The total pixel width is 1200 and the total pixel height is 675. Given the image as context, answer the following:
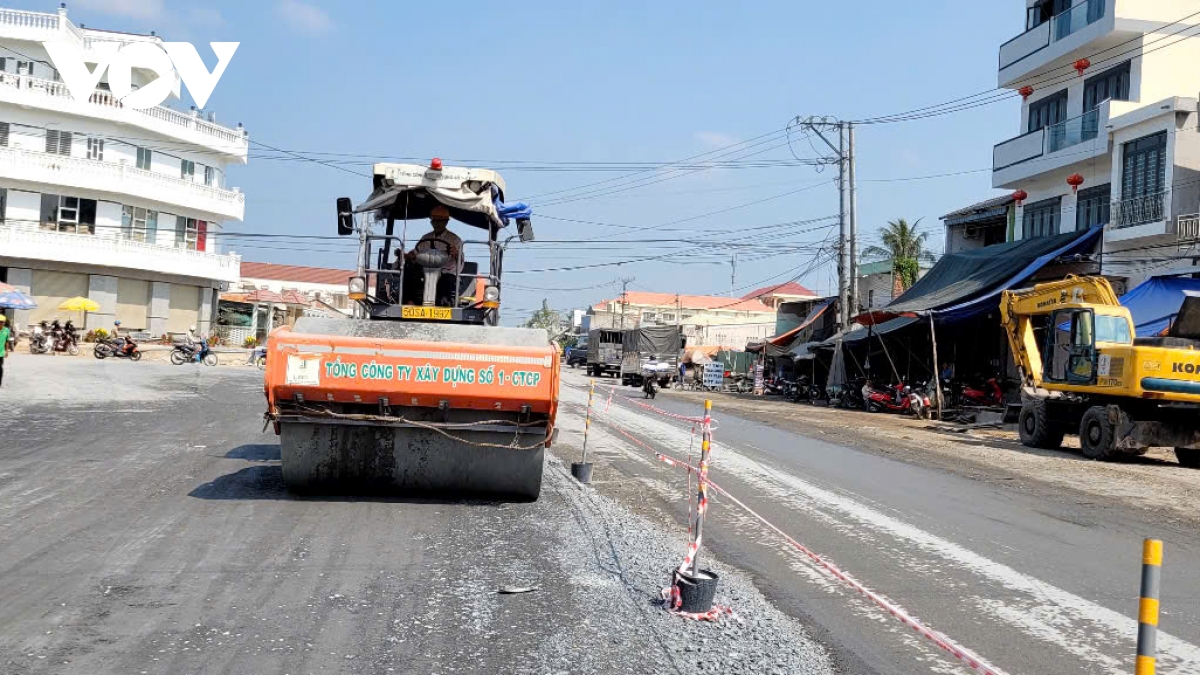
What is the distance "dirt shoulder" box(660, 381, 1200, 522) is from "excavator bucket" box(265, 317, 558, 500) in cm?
740

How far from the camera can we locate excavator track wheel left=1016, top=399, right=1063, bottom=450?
20.3 meters

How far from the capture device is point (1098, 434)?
18281 mm

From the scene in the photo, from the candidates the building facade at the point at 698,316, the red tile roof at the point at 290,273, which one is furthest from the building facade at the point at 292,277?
the building facade at the point at 698,316

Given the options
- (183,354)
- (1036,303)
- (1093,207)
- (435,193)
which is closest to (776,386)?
(1093,207)

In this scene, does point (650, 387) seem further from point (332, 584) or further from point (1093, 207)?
point (332, 584)

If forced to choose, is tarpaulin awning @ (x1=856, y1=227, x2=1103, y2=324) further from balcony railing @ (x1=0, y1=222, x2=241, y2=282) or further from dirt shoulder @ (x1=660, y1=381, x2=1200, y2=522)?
balcony railing @ (x1=0, y1=222, x2=241, y2=282)

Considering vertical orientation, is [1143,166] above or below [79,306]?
above

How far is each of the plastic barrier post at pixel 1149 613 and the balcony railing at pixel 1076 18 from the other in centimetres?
3006

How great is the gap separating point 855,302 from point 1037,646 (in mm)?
33853

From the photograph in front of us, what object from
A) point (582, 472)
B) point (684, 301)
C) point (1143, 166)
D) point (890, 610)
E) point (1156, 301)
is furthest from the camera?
point (684, 301)

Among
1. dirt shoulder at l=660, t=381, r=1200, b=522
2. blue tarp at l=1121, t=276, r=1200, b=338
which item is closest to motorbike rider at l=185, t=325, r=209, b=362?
dirt shoulder at l=660, t=381, r=1200, b=522

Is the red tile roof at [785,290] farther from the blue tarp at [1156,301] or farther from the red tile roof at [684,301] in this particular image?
the blue tarp at [1156,301]

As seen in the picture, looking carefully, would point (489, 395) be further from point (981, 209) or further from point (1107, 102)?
point (981, 209)

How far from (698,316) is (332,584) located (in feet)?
311
